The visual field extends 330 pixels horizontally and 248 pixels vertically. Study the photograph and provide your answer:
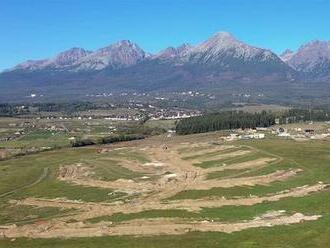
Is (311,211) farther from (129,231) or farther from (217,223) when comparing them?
(129,231)

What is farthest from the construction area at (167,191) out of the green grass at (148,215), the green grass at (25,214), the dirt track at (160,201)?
the green grass at (25,214)

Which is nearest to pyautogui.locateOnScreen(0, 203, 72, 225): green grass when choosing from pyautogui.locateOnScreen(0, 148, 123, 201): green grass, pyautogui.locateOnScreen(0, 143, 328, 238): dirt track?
pyautogui.locateOnScreen(0, 143, 328, 238): dirt track

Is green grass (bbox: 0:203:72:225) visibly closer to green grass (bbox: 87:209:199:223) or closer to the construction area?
the construction area

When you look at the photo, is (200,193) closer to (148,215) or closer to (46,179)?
(148,215)

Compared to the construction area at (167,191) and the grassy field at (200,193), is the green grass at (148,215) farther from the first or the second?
the construction area at (167,191)

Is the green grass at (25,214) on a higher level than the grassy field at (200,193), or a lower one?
lower

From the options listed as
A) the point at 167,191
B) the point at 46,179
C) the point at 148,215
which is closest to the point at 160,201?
the point at 167,191

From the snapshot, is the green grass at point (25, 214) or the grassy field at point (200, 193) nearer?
the grassy field at point (200, 193)

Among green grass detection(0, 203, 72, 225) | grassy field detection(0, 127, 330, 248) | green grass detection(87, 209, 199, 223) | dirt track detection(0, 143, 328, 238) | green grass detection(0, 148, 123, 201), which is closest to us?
grassy field detection(0, 127, 330, 248)
